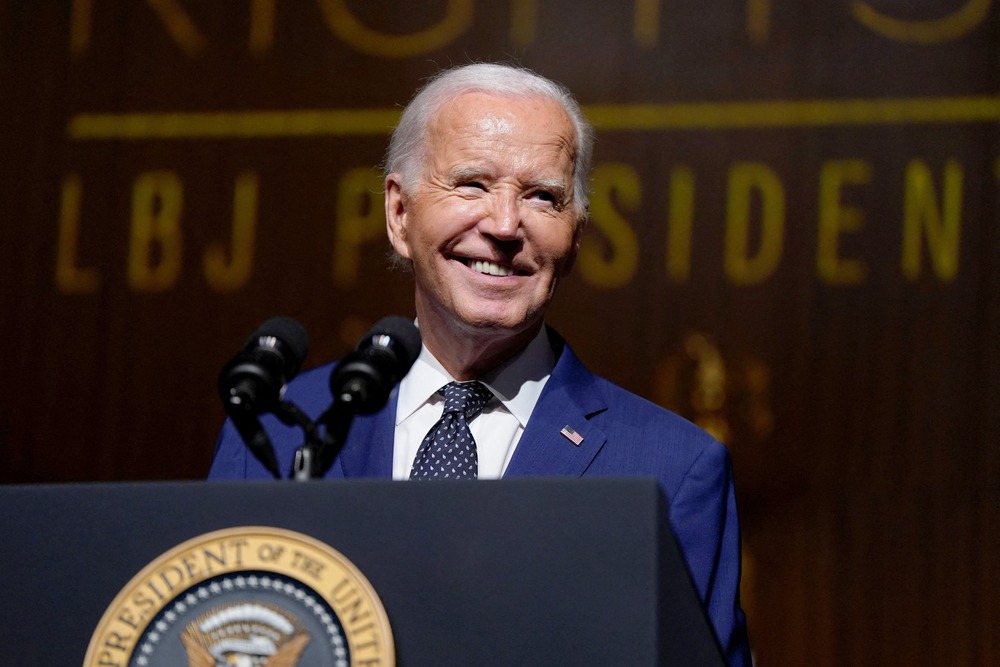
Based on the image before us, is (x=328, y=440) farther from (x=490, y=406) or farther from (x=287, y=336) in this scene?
(x=490, y=406)

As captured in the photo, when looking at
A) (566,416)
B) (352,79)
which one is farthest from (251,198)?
(566,416)

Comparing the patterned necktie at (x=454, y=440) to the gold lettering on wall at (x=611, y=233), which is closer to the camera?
the patterned necktie at (x=454, y=440)

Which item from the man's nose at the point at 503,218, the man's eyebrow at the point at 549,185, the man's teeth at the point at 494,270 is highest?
the man's eyebrow at the point at 549,185

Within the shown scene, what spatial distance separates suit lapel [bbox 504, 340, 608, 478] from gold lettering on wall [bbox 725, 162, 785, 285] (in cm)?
180

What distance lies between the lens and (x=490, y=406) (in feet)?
6.09

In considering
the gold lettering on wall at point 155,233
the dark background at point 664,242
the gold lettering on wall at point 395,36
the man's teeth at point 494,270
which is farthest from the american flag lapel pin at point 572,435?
the gold lettering on wall at point 155,233

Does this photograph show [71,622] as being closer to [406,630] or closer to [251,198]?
[406,630]

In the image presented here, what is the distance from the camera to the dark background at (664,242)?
137 inches

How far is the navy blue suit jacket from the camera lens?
1.67 meters

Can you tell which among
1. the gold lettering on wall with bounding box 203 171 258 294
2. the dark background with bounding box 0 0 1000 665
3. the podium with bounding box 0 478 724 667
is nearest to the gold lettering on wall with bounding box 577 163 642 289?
the dark background with bounding box 0 0 1000 665

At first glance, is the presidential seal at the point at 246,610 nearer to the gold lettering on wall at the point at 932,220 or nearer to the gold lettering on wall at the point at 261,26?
the gold lettering on wall at the point at 932,220

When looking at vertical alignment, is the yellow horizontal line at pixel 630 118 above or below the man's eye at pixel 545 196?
above

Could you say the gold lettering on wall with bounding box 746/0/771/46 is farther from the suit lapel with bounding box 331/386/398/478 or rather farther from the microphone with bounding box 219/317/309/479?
the microphone with bounding box 219/317/309/479

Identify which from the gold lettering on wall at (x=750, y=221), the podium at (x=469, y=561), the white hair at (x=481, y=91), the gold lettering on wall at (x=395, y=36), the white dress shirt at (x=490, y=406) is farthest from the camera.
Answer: the gold lettering on wall at (x=395, y=36)
